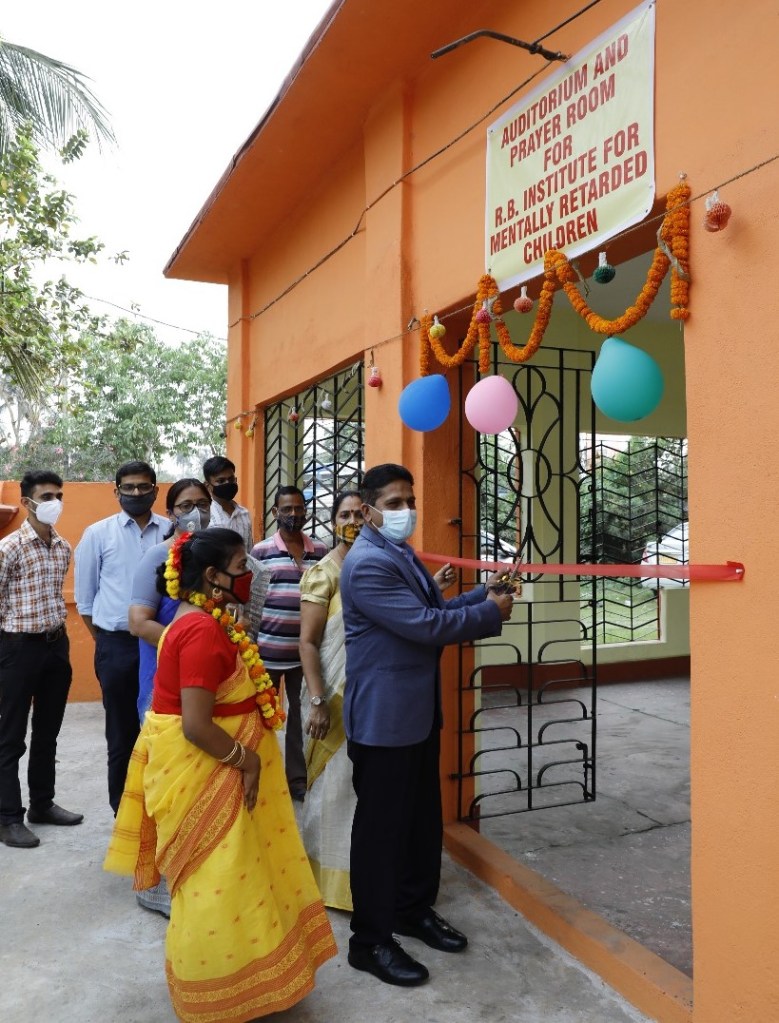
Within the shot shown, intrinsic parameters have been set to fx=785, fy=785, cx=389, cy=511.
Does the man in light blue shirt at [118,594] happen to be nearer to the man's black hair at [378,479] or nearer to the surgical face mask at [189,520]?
the surgical face mask at [189,520]

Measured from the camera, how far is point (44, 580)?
3.85m

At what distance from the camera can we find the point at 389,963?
102 inches

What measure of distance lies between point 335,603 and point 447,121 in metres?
2.21

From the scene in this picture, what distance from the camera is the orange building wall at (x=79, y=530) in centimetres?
675

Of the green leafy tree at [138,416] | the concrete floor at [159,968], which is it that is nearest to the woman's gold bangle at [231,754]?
the concrete floor at [159,968]

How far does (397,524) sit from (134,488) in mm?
1617

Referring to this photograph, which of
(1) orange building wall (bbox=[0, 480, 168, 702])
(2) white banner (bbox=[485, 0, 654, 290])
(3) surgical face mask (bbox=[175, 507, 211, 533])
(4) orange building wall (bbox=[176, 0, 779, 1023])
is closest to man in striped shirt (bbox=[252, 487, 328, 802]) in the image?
(3) surgical face mask (bbox=[175, 507, 211, 533])

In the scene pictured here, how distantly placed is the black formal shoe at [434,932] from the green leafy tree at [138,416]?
16131 millimetres

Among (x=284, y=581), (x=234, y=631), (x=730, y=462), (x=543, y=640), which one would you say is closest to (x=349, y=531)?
(x=284, y=581)

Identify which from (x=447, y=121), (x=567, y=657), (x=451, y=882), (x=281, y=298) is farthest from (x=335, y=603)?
(x=567, y=657)

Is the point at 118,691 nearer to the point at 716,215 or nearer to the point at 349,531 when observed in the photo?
the point at 349,531

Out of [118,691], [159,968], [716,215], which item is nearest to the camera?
[716,215]

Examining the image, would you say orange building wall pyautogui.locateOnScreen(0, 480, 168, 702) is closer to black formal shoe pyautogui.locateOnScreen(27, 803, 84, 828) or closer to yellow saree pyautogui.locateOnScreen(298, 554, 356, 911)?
black formal shoe pyautogui.locateOnScreen(27, 803, 84, 828)

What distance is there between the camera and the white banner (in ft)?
7.93
